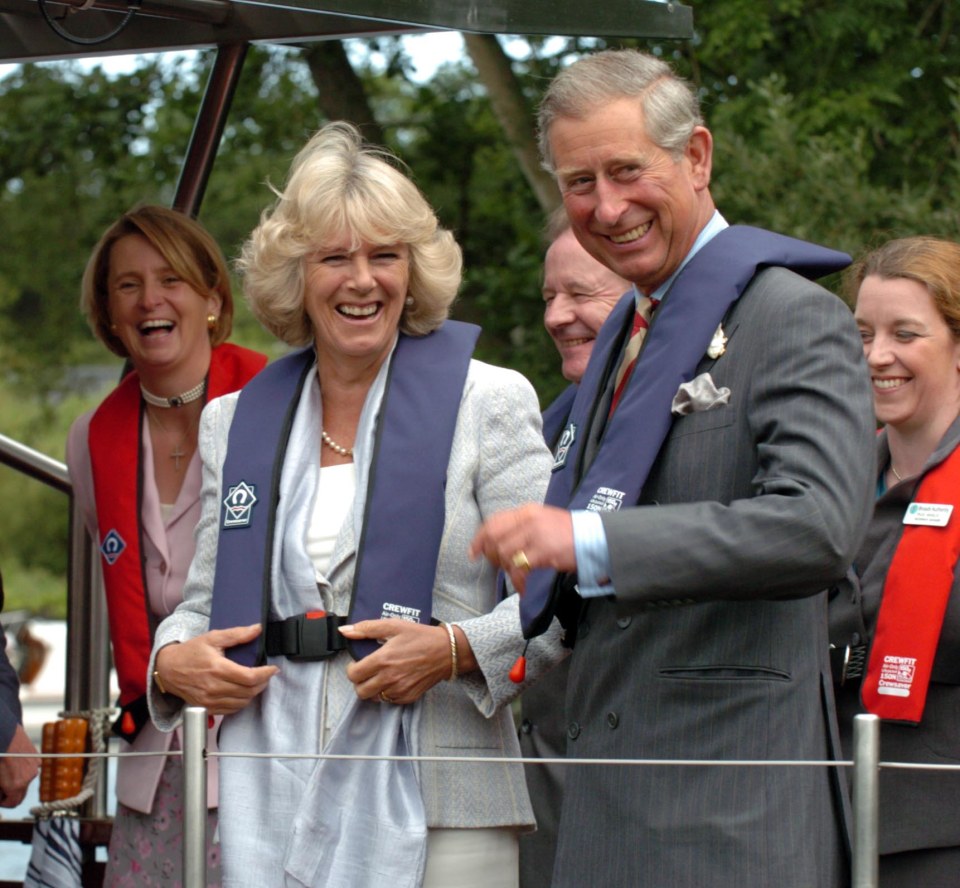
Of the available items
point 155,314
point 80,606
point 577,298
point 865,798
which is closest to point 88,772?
point 80,606

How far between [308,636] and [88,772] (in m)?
2.01

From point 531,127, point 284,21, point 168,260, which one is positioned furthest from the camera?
point 531,127

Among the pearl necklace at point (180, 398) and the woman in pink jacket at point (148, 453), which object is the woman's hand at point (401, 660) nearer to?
the woman in pink jacket at point (148, 453)

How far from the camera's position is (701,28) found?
33.5 feet

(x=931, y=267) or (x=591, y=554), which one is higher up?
(x=931, y=267)

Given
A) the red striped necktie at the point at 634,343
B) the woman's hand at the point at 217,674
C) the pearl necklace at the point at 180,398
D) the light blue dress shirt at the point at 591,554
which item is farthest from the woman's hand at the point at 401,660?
the pearl necklace at the point at 180,398

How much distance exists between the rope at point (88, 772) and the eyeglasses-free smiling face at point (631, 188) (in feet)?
7.12

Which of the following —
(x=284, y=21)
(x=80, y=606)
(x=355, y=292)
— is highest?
(x=284, y=21)

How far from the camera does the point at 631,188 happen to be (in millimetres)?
2682

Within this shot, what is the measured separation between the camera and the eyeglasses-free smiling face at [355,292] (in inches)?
125

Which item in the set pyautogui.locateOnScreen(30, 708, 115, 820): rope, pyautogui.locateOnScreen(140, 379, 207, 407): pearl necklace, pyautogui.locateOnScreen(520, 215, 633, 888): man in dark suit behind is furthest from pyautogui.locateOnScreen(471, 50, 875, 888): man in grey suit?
pyautogui.locateOnScreen(30, 708, 115, 820): rope

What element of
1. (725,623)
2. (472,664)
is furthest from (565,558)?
(472,664)

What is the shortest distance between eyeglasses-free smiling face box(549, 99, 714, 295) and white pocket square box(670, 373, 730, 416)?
263 mm

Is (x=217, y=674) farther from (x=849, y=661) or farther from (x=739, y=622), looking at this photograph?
(x=849, y=661)
